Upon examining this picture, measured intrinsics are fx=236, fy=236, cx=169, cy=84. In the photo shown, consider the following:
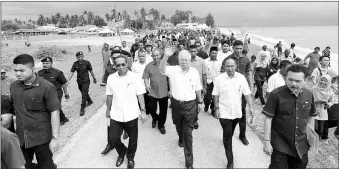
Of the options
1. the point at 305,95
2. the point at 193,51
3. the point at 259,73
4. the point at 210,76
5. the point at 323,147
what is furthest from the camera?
the point at 259,73

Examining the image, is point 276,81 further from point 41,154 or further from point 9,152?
point 9,152

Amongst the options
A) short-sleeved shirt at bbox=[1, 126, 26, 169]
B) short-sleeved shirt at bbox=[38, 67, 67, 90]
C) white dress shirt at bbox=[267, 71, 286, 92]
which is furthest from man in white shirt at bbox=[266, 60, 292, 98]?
short-sleeved shirt at bbox=[38, 67, 67, 90]

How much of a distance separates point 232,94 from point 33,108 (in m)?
3.12

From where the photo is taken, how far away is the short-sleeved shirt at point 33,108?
320 cm

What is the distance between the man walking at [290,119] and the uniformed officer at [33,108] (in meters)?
2.96

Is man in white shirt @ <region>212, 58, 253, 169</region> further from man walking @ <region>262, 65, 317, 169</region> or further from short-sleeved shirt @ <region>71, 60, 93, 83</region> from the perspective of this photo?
short-sleeved shirt @ <region>71, 60, 93, 83</region>

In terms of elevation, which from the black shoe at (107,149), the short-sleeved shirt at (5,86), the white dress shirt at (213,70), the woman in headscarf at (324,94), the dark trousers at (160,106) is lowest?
the black shoe at (107,149)

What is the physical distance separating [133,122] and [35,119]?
149cm

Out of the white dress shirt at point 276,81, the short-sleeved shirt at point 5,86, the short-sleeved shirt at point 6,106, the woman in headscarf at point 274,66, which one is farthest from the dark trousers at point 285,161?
the woman in headscarf at point 274,66

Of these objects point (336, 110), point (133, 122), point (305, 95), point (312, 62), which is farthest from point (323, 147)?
point (312, 62)

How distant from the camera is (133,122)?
4.09 meters

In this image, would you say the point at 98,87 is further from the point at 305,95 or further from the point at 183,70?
the point at 305,95

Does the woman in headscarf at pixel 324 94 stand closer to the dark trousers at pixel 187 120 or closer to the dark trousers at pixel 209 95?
the dark trousers at pixel 209 95

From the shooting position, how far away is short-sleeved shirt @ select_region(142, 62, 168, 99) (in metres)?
5.41
